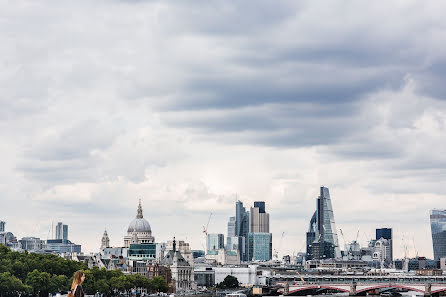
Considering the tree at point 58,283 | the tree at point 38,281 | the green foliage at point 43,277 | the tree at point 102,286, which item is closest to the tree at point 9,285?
the green foliage at point 43,277

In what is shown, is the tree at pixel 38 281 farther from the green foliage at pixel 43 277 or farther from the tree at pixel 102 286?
the tree at pixel 102 286

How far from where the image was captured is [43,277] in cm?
13838

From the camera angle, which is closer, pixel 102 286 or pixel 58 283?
pixel 58 283

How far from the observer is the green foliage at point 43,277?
13288cm

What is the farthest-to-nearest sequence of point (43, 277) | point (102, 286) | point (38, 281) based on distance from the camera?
point (102, 286) → point (43, 277) → point (38, 281)

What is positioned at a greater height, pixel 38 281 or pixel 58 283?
pixel 38 281

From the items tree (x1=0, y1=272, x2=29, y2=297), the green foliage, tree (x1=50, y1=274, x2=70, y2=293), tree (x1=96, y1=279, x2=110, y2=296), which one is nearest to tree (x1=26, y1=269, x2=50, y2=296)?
the green foliage

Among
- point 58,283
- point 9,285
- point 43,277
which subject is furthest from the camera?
point 58,283

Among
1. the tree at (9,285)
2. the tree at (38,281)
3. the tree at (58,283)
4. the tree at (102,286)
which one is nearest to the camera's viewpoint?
the tree at (9,285)

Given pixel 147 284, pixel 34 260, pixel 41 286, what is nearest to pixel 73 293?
pixel 41 286

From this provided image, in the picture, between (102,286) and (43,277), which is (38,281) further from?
(102,286)

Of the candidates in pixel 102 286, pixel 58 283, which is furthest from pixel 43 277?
pixel 102 286

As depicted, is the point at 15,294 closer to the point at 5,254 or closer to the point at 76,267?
the point at 5,254

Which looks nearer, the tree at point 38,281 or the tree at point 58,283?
the tree at point 38,281
